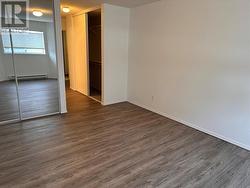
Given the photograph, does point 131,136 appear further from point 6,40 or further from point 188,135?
point 6,40

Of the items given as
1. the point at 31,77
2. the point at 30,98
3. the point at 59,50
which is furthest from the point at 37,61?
the point at 30,98

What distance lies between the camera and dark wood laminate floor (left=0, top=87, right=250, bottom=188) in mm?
2035

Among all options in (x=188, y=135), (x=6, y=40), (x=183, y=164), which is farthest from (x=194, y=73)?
(x=6, y=40)

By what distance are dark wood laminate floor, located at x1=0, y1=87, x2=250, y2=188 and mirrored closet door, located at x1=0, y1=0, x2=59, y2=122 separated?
446 mm

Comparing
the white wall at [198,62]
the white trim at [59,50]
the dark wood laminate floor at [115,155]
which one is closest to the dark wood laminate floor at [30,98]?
the white trim at [59,50]

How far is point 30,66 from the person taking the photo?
3.52 m

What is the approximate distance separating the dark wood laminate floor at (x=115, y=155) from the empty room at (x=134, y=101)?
2 cm

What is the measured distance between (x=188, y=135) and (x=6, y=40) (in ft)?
11.9

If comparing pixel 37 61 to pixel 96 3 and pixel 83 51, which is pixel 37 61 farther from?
pixel 96 3

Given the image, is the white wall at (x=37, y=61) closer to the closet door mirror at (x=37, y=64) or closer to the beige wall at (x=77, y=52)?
the closet door mirror at (x=37, y=64)

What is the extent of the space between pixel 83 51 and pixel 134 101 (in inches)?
79.3

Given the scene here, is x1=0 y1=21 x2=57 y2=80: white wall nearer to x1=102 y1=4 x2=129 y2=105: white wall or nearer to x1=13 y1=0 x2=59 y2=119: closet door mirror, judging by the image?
x1=13 y1=0 x2=59 y2=119: closet door mirror

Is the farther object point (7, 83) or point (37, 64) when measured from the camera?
point (37, 64)

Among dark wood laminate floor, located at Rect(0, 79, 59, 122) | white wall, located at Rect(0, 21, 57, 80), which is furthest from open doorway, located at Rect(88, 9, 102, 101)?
white wall, located at Rect(0, 21, 57, 80)
